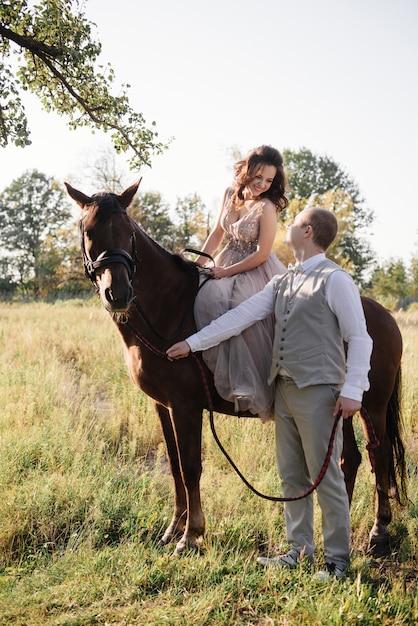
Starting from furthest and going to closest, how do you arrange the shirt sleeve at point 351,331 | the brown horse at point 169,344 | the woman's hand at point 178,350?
1. the woman's hand at point 178,350
2. the brown horse at point 169,344
3. the shirt sleeve at point 351,331

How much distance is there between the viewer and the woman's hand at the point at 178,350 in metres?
3.16

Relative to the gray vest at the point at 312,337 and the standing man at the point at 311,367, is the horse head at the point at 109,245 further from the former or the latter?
the gray vest at the point at 312,337

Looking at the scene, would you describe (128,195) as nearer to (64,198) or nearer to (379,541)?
(379,541)

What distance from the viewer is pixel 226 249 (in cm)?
381

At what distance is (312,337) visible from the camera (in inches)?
115

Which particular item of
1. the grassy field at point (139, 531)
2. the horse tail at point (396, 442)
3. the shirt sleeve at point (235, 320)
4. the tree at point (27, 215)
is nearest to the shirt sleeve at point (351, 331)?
the shirt sleeve at point (235, 320)

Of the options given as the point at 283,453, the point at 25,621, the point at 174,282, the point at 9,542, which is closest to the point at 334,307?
the point at 283,453

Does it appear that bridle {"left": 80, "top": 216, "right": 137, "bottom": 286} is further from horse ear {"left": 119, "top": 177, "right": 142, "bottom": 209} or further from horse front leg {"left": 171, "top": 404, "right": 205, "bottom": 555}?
horse front leg {"left": 171, "top": 404, "right": 205, "bottom": 555}

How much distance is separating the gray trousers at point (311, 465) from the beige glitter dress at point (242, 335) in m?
0.20

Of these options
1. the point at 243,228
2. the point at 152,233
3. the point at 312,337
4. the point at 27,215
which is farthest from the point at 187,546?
the point at 27,215

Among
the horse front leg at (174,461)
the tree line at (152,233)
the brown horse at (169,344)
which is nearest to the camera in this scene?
the brown horse at (169,344)

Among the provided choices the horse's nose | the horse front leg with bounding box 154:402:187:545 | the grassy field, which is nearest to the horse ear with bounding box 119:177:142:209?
the horse's nose

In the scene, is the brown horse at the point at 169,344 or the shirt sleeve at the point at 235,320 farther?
the shirt sleeve at the point at 235,320

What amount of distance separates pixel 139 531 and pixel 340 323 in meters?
2.05
